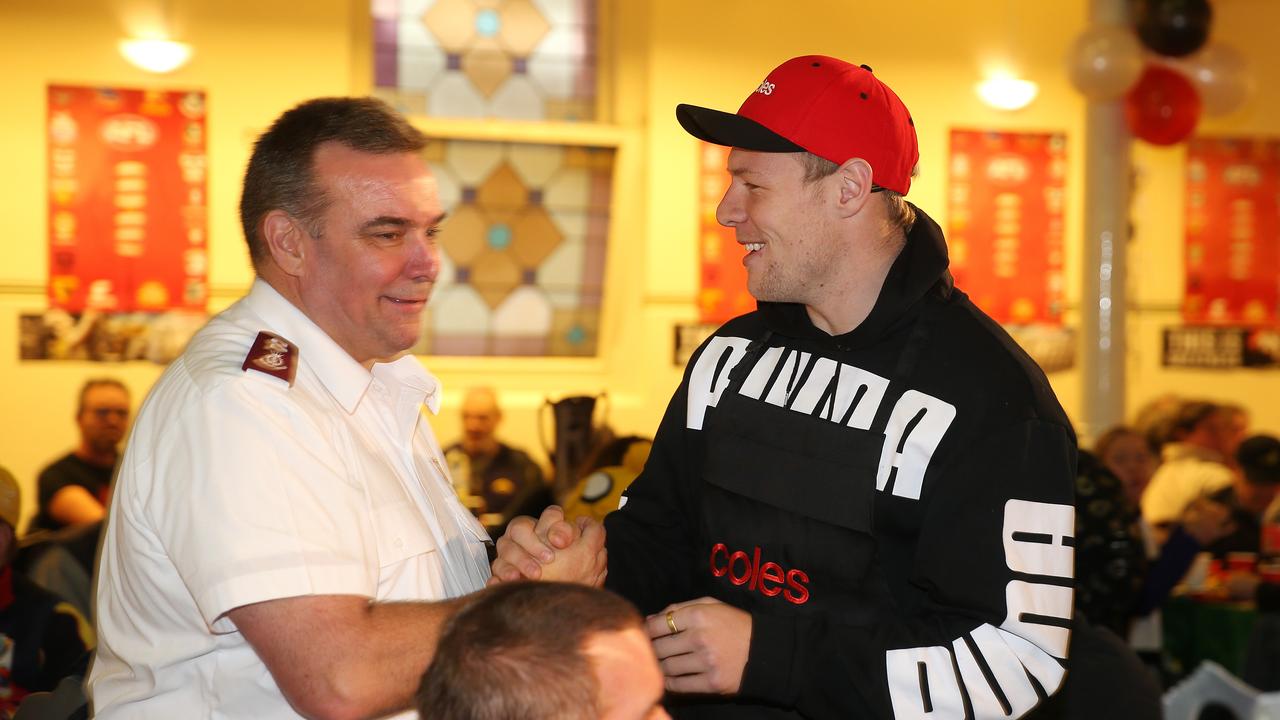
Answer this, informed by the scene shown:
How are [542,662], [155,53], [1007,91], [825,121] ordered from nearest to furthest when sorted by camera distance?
1. [542,662]
2. [825,121]
3. [155,53]
4. [1007,91]

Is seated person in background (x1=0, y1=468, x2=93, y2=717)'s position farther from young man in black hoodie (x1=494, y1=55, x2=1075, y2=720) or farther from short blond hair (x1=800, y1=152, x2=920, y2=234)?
short blond hair (x1=800, y1=152, x2=920, y2=234)

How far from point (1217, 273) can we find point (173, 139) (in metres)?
6.62

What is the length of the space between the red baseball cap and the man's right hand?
623 mm

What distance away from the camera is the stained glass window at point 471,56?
7.04 m

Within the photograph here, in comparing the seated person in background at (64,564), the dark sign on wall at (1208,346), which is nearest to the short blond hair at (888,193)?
the seated person in background at (64,564)

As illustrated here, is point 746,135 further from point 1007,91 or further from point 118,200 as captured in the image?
point 1007,91

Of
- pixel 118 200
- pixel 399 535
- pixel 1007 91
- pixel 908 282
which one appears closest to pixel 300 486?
pixel 399 535

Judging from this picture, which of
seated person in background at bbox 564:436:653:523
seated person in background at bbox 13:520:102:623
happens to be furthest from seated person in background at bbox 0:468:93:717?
seated person in background at bbox 564:436:653:523

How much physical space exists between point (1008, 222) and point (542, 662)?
700 centimetres

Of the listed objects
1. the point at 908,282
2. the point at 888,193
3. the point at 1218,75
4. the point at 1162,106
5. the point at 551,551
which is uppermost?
the point at 1218,75

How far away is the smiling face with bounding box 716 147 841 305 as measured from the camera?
Answer: 177 centimetres

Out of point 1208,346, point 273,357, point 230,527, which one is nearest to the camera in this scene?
point 230,527

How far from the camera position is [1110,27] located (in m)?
6.24

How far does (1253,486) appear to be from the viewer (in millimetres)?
5664
